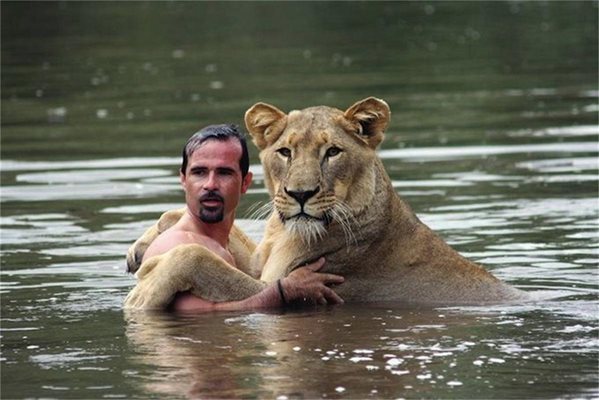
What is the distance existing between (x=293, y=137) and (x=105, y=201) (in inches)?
217

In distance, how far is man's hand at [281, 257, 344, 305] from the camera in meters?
9.59

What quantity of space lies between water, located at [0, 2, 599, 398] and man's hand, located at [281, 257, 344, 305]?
0.33ft

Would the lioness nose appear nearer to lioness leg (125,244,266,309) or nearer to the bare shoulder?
lioness leg (125,244,266,309)

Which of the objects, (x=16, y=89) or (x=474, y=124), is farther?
(x=16, y=89)

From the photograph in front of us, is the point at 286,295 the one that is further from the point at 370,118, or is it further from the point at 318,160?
the point at 370,118

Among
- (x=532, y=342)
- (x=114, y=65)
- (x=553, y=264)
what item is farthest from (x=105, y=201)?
(x=114, y=65)

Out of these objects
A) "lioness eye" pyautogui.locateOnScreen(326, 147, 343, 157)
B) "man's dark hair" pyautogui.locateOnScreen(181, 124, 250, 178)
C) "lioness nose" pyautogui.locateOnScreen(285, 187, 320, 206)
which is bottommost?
"lioness nose" pyautogui.locateOnScreen(285, 187, 320, 206)

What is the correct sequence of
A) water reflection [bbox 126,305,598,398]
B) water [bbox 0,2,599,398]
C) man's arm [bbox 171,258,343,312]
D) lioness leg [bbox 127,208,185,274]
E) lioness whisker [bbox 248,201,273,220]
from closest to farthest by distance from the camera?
water reflection [bbox 126,305,598,398]
water [bbox 0,2,599,398]
lioness whisker [bbox 248,201,273,220]
man's arm [bbox 171,258,343,312]
lioness leg [bbox 127,208,185,274]

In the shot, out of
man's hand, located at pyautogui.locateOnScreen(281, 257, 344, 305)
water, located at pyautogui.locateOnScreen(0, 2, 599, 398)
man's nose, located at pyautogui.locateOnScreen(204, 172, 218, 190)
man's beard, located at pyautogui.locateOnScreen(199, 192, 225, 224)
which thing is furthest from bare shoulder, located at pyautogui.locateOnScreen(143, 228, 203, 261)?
man's hand, located at pyautogui.locateOnScreen(281, 257, 344, 305)

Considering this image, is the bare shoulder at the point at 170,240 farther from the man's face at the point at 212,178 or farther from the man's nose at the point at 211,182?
the man's nose at the point at 211,182

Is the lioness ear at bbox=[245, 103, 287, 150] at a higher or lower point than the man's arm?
higher

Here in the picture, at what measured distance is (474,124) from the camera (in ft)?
63.6

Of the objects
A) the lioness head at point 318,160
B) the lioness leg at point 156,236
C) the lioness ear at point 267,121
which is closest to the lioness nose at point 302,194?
the lioness head at point 318,160

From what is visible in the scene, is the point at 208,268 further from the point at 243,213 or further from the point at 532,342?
Result: the point at 243,213
